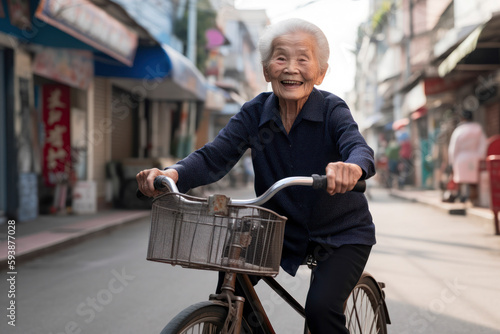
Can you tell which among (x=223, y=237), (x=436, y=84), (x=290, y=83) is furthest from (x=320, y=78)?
(x=436, y=84)

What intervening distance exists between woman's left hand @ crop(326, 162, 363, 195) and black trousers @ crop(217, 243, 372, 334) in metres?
0.47

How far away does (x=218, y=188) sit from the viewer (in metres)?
22.9

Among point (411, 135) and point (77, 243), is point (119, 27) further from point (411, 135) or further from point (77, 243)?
point (411, 135)

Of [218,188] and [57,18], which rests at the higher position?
[57,18]

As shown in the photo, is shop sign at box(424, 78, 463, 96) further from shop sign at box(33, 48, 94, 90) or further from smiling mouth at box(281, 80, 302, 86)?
smiling mouth at box(281, 80, 302, 86)

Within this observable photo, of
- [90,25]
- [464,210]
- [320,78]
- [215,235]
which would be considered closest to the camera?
[215,235]

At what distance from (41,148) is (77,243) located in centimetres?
419

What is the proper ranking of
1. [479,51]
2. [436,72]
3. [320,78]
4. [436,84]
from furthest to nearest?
[436,84] → [436,72] → [479,51] → [320,78]

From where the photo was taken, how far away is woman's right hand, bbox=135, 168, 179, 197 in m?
2.35

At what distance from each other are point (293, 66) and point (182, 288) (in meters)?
3.60

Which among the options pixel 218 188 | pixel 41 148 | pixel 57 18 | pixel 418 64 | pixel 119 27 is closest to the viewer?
pixel 57 18

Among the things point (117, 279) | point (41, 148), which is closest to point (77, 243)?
point (117, 279)

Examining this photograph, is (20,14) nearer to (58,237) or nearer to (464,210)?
(58,237)

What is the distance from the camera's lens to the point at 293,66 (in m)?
2.51
